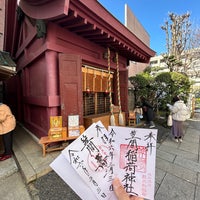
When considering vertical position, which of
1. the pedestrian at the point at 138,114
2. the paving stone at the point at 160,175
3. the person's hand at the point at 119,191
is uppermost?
the person's hand at the point at 119,191

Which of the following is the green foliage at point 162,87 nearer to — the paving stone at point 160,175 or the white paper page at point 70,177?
the paving stone at point 160,175

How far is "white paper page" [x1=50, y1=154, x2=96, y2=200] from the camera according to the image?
82 cm

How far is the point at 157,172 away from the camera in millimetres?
2713

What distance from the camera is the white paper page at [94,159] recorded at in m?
0.80

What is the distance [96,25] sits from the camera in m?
2.98

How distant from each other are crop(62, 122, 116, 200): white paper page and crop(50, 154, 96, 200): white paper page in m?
0.06

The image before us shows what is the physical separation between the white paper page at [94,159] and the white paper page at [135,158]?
2.7 inches

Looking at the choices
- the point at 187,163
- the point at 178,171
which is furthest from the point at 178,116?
the point at 178,171

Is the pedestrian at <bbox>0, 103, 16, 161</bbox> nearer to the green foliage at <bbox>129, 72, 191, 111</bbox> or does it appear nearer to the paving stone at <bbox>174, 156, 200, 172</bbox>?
the paving stone at <bbox>174, 156, 200, 172</bbox>

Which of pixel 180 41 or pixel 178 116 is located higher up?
pixel 180 41

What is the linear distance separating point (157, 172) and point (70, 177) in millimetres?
2592

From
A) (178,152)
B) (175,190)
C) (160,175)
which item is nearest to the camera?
(175,190)

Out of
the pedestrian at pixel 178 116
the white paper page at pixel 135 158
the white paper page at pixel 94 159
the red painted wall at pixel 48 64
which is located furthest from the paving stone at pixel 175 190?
the red painted wall at pixel 48 64

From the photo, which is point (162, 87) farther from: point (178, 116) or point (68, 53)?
point (68, 53)
